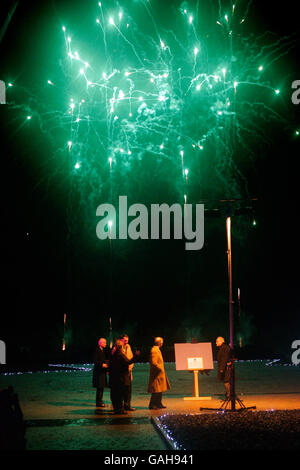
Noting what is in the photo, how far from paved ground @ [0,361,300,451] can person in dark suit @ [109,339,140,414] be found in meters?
0.29

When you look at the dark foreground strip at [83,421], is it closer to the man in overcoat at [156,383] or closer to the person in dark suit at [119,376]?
the person in dark suit at [119,376]

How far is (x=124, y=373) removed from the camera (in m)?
11.0

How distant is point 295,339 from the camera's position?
3369cm

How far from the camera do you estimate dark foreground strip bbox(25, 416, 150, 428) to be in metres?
9.50

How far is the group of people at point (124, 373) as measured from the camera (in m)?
10.8

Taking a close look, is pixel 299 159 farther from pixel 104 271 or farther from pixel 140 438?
pixel 140 438

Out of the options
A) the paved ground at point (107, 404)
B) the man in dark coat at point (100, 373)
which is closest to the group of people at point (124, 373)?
the man in dark coat at point (100, 373)

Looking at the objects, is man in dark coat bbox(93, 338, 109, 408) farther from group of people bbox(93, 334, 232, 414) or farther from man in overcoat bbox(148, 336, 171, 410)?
man in overcoat bbox(148, 336, 171, 410)

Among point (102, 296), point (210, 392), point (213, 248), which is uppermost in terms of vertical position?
point (213, 248)

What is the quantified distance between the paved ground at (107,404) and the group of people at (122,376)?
11.8 inches

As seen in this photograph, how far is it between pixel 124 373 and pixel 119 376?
0.49 ft

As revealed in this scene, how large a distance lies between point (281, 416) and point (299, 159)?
21704mm
